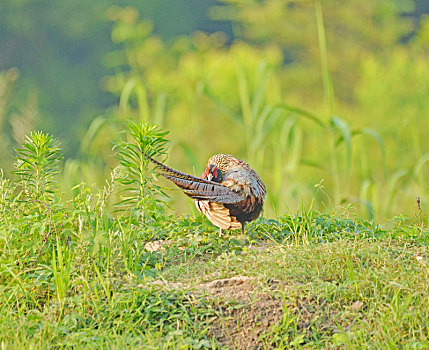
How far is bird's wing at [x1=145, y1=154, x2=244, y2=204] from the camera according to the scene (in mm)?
3746

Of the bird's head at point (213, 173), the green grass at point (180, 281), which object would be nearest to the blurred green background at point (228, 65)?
the bird's head at point (213, 173)

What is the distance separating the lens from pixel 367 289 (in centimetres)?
332

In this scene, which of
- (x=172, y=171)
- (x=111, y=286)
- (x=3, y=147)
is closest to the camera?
(x=111, y=286)

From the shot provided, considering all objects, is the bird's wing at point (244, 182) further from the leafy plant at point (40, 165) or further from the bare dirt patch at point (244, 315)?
the leafy plant at point (40, 165)

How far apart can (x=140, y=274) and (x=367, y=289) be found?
1.24 meters

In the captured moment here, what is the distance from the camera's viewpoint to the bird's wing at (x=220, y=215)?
402 cm

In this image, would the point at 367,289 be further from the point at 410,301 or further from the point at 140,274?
the point at 140,274

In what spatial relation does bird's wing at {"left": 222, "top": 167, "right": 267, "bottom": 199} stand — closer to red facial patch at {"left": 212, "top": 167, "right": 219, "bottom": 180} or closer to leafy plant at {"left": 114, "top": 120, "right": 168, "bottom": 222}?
red facial patch at {"left": 212, "top": 167, "right": 219, "bottom": 180}

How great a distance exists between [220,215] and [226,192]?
168 millimetres

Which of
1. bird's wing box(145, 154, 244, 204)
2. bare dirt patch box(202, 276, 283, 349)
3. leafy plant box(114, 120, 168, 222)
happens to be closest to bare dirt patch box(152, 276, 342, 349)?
bare dirt patch box(202, 276, 283, 349)

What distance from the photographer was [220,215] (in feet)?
13.3

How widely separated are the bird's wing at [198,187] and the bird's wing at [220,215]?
0.28 feet

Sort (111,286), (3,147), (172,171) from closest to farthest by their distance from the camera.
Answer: (111,286)
(172,171)
(3,147)

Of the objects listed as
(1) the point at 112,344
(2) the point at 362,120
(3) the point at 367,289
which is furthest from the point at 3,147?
(2) the point at 362,120
